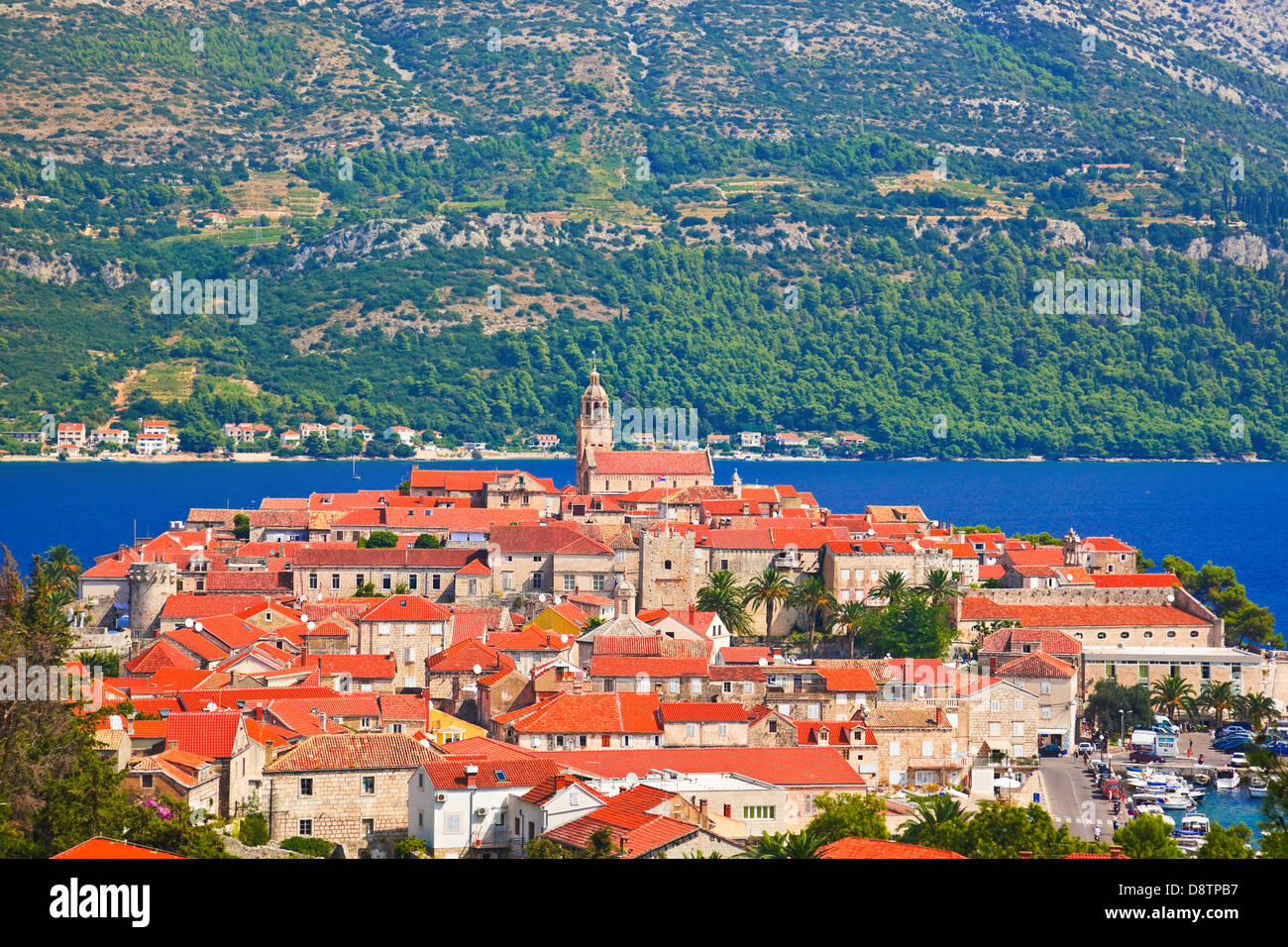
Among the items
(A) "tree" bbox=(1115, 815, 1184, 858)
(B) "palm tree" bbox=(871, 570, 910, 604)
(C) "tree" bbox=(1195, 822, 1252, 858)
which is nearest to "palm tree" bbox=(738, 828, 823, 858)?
(A) "tree" bbox=(1115, 815, 1184, 858)

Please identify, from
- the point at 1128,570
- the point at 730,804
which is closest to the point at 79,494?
the point at 1128,570

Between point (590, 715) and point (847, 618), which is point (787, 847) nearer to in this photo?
point (590, 715)

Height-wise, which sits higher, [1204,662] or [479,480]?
[479,480]

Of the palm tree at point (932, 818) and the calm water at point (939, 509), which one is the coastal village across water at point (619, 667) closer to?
the palm tree at point (932, 818)

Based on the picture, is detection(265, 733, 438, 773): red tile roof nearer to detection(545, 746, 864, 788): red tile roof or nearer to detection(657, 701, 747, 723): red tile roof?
detection(545, 746, 864, 788): red tile roof

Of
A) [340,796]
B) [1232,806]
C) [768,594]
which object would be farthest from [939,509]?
[340,796]
